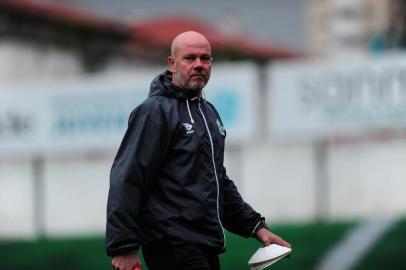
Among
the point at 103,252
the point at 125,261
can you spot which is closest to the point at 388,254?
the point at 103,252

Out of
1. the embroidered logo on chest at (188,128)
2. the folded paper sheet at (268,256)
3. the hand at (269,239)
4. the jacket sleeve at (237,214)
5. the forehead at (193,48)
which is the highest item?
the forehead at (193,48)

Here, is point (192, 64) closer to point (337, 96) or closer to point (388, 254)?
point (388, 254)

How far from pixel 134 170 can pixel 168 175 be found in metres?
0.16

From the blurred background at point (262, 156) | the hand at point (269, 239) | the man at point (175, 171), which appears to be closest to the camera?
the man at point (175, 171)

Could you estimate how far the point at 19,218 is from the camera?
48.8ft

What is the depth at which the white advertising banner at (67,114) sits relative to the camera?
14531 mm

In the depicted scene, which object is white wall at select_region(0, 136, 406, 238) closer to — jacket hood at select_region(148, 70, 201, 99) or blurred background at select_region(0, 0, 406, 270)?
blurred background at select_region(0, 0, 406, 270)

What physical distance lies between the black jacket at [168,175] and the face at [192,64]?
0.04 meters

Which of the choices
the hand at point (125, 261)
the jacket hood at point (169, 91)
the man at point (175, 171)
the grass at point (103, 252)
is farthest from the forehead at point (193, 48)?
the grass at point (103, 252)

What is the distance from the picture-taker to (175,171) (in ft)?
15.9

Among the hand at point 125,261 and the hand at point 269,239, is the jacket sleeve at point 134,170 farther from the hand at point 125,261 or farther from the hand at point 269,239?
the hand at point 269,239

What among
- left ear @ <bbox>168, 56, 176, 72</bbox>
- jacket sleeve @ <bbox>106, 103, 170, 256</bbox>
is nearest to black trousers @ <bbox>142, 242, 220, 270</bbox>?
jacket sleeve @ <bbox>106, 103, 170, 256</bbox>

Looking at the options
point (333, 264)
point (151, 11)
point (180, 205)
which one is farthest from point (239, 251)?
point (151, 11)

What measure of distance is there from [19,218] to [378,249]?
5067 millimetres
